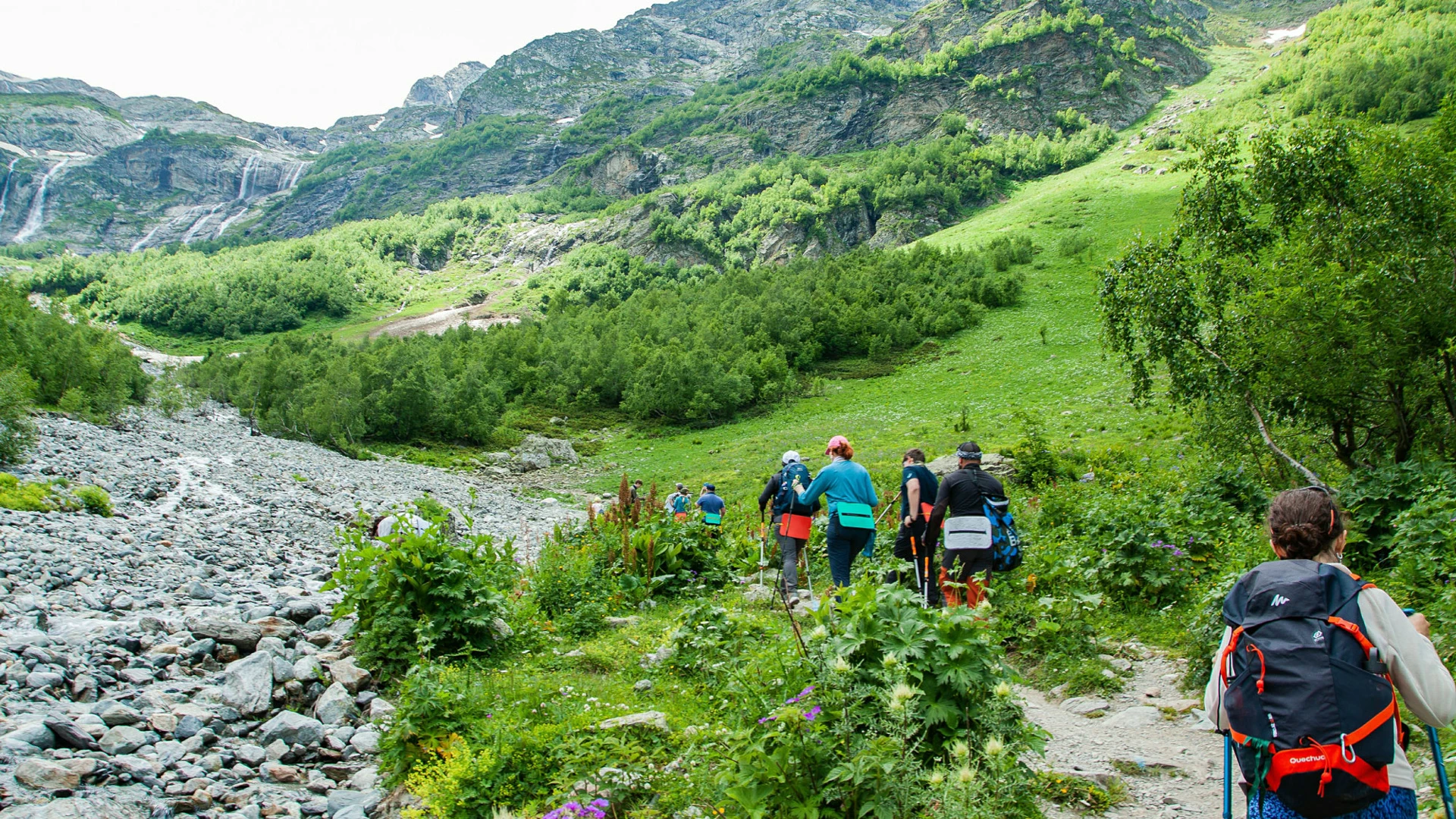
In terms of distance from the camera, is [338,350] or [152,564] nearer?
[152,564]

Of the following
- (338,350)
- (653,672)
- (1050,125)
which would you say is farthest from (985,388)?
(1050,125)

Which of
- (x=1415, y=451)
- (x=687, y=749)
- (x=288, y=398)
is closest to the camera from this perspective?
(x=687, y=749)

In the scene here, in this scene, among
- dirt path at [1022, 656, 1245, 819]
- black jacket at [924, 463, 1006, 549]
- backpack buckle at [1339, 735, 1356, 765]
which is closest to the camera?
backpack buckle at [1339, 735, 1356, 765]

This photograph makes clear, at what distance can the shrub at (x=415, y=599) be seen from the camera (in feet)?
25.5

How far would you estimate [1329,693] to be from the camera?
2.71 m

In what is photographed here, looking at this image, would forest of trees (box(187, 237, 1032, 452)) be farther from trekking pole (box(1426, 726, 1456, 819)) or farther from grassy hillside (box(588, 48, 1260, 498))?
trekking pole (box(1426, 726, 1456, 819))

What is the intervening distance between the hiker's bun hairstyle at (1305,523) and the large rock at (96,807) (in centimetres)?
664

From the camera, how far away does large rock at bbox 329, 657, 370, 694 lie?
716 cm

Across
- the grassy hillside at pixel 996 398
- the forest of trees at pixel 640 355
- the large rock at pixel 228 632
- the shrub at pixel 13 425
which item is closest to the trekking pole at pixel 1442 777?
the large rock at pixel 228 632

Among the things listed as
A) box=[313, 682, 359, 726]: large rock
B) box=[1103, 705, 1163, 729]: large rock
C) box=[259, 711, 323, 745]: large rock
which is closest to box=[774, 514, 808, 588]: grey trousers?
box=[1103, 705, 1163, 729]: large rock

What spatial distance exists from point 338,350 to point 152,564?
83110 millimetres

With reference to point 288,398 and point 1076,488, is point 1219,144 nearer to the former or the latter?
point 1076,488

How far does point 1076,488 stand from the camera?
16016mm

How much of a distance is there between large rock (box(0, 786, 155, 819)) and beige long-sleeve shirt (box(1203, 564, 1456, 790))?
6.67 meters
